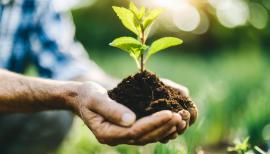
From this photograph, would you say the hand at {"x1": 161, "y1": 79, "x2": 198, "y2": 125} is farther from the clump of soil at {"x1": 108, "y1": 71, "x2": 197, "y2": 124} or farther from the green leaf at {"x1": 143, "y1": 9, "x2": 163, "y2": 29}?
the green leaf at {"x1": 143, "y1": 9, "x2": 163, "y2": 29}

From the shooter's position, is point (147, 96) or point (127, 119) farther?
point (147, 96)

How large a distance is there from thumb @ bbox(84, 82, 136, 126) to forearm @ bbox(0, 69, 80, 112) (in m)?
0.24

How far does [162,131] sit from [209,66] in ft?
20.5

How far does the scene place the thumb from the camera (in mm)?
1581

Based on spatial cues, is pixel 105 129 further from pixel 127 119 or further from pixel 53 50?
pixel 53 50

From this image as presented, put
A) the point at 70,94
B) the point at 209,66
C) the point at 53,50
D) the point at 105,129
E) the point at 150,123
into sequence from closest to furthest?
the point at 150,123 → the point at 105,129 → the point at 70,94 → the point at 53,50 → the point at 209,66

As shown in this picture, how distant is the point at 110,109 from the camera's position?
1.61 meters

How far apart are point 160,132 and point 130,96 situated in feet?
0.47

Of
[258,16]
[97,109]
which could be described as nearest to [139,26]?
[97,109]

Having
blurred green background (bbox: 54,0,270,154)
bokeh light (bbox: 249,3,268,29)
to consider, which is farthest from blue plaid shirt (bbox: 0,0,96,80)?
bokeh light (bbox: 249,3,268,29)

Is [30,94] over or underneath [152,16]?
underneath

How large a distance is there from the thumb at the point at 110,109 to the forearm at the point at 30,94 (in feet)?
0.79

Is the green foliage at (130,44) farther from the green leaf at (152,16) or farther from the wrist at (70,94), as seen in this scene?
the wrist at (70,94)

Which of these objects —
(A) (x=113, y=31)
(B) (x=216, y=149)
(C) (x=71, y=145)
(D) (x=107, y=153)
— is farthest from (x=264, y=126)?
(A) (x=113, y=31)
